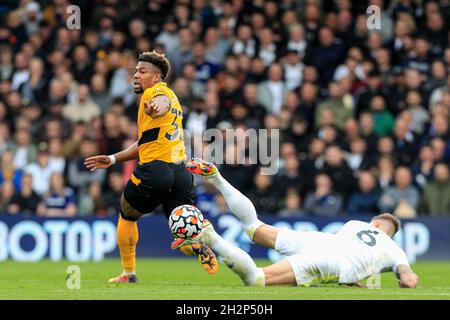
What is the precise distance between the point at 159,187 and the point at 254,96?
863 cm

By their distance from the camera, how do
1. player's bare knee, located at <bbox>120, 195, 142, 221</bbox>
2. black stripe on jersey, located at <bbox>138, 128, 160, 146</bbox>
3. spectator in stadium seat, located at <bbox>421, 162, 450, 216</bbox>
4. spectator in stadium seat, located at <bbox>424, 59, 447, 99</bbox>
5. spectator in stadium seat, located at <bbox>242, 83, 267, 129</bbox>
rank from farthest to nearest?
spectator in stadium seat, located at <bbox>424, 59, 447, 99</bbox>
spectator in stadium seat, located at <bbox>242, 83, 267, 129</bbox>
spectator in stadium seat, located at <bbox>421, 162, 450, 216</bbox>
player's bare knee, located at <bbox>120, 195, 142, 221</bbox>
black stripe on jersey, located at <bbox>138, 128, 160, 146</bbox>

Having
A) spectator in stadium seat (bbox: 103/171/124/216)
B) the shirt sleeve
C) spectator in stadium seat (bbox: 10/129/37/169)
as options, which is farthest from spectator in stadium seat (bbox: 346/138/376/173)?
the shirt sleeve

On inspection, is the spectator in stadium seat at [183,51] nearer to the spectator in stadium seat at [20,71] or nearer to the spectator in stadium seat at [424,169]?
the spectator in stadium seat at [20,71]

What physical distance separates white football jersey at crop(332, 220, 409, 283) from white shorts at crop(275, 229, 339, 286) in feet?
0.27

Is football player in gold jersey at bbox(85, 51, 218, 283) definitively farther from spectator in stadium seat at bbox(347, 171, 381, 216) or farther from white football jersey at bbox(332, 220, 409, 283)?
spectator in stadium seat at bbox(347, 171, 381, 216)

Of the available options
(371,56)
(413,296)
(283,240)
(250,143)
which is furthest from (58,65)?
(413,296)

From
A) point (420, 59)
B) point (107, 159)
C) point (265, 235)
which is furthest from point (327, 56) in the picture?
point (265, 235)

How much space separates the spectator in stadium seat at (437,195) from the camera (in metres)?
19.4

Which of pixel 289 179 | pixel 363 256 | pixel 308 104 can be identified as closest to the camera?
pixel 363 256

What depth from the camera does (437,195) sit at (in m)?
19.6

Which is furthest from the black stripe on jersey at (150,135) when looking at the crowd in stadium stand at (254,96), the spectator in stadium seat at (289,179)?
the spectator in stadium seat at (289,179)

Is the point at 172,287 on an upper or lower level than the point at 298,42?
lower

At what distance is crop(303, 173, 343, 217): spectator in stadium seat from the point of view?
63.8ft

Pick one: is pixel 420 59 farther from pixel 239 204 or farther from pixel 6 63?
pixel 239 204
